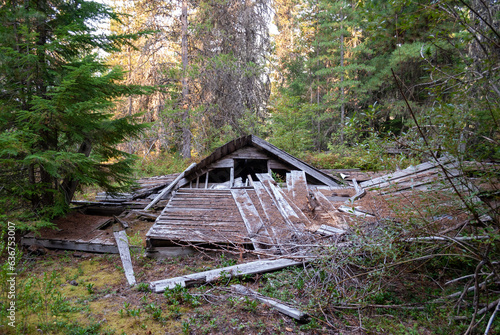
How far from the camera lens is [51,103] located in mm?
6543

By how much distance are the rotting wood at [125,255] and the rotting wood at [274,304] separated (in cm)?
220

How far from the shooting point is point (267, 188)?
25.8 feet

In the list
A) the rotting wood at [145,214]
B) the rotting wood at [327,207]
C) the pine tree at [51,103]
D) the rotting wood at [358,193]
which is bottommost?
the rotting wood at [145,214]

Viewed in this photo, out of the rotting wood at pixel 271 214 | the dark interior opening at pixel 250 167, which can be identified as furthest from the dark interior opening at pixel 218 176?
the rotting wood at pixel 271 214

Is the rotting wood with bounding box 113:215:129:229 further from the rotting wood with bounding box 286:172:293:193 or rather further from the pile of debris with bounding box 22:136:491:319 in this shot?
the rotting wood with bounding box 286:172:293:193

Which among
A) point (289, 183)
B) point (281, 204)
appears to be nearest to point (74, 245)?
point (281, 204)

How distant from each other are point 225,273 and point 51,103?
5.83 meters

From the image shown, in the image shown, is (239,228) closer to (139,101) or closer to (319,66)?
(139,101)

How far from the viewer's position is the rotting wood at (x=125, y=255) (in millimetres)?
5312

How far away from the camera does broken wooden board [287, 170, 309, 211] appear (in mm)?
6825

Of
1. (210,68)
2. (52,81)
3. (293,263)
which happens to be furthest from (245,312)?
(210,68)

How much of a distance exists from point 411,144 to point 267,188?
460 centimetres

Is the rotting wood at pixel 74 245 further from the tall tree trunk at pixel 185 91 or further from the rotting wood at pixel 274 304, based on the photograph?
the tall tree trunk at pixel 185 91

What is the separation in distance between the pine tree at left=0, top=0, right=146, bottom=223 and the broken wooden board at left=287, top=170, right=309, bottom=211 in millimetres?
5086
